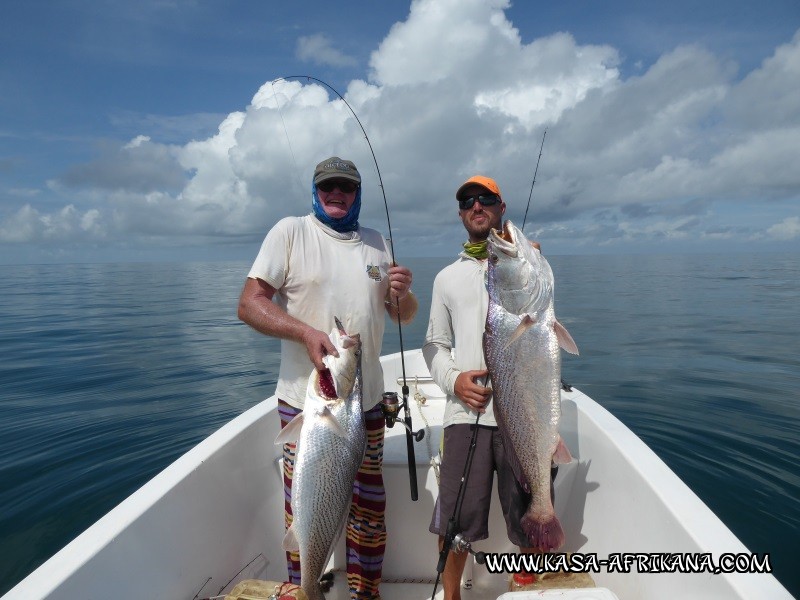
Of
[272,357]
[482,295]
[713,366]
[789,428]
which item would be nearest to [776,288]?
[713,366]

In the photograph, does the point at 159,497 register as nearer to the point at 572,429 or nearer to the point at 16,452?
the point at 572,429

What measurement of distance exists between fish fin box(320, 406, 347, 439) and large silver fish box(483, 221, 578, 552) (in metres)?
0.85

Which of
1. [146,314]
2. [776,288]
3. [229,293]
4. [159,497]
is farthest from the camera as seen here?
[229,293]

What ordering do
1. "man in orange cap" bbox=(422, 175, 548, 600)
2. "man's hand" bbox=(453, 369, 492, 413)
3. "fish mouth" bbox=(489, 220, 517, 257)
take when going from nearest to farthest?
"fish mouth" bbox=(489, 220, 517, 257), "man's hand" bbox=(453, 369, 492, 413), "man in orange cap" bbox=(422, 175, 548, 600)

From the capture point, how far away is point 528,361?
2.46m

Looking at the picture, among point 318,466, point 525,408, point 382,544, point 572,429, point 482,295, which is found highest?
point 482,295

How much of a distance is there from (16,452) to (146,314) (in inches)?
597

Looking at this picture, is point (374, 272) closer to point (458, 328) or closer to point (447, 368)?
point (458, 328)

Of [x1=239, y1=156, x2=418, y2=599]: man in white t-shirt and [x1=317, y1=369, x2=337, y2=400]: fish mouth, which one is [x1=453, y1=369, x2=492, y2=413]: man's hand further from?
[x1=317, y1=369, x2=337, y2=400]: fish mouth

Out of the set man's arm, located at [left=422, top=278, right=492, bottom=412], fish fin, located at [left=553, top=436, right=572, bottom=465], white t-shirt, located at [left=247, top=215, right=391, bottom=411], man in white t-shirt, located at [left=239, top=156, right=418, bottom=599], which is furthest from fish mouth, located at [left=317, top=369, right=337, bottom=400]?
fish fin, located at [left=553, top=436, right=572, bottom=465]

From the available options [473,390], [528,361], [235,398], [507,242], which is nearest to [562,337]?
[528,361]

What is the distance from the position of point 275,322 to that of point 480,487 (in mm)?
1582

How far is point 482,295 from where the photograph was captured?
10.1 ft

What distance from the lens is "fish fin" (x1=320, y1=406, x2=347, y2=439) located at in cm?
260
